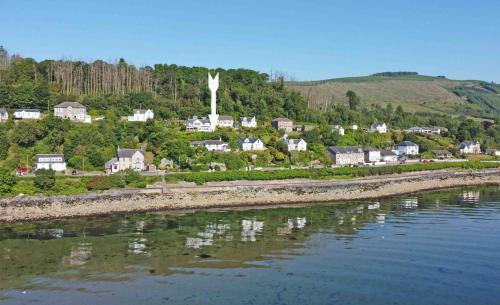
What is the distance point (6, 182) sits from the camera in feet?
136

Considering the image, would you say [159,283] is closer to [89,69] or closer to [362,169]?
[362,169]

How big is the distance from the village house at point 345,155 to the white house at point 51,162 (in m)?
33.7

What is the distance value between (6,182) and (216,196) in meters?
18.0

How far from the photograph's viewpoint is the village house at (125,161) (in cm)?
5127

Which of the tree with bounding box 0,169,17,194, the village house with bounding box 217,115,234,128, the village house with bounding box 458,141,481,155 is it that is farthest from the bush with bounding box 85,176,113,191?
the village house with bounding box 458,141,481,155

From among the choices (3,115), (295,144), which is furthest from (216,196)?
(3,115)

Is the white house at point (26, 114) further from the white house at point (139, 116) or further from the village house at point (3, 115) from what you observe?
the white house at point (139, 116)

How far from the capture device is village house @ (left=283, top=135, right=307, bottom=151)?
65.6 m

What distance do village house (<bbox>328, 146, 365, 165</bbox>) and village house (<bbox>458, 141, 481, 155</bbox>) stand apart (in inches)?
990

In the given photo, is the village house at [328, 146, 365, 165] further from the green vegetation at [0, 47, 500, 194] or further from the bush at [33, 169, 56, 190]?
the bush at [33, 169, 56, 190]

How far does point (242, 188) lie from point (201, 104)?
33.5m

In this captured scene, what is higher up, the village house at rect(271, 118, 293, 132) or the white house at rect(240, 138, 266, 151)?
the village house at rect(271, 118, 293, 132)

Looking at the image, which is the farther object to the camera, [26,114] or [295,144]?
[295,144]

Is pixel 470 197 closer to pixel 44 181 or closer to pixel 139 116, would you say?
pixel 139 116
